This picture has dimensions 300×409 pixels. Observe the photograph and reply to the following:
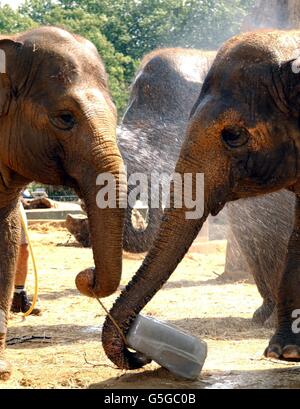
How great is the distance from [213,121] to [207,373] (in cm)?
125

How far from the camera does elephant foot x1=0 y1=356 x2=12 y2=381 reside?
4.77 m

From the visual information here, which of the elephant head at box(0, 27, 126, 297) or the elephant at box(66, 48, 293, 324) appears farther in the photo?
the elephant at box(66, 48, 293, 324)

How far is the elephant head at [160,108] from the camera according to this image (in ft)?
25.8

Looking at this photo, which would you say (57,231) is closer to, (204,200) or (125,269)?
(125,269)

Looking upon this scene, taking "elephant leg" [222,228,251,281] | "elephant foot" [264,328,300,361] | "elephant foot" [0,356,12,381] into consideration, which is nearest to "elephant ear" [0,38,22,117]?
"elephant foot" [0,356,12,381]

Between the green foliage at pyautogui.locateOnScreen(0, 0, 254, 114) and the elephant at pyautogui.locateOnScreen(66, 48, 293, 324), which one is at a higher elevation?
the elephant at pyautogui.locateOnScreen(66, 48, 293, 324)

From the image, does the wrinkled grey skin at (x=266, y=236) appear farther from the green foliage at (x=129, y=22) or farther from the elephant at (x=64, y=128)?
the green foliage at (x=129, y=22)

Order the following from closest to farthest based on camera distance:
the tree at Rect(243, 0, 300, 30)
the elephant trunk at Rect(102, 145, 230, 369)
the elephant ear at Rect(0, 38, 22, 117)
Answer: the elephant trunk at Rect(102, 145, 230, 369), the elephant ear at Rect(0, 38, 22, 117), the tree at Rect(243, 0, 300, 30)

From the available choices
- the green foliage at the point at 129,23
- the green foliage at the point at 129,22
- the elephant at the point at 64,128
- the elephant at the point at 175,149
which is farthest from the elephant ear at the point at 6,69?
the green foliage at the point at 129,22

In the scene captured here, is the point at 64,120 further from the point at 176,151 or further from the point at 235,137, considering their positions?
the point at 176,151

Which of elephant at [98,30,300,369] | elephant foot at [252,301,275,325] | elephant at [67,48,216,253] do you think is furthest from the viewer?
elephant at [67,48,216,253]

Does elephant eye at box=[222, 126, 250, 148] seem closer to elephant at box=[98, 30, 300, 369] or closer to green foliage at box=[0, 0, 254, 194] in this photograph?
elephant at box=[98, 30, 300, 369]

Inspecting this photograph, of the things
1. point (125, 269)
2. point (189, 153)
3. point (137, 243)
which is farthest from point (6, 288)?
point (125, 269)

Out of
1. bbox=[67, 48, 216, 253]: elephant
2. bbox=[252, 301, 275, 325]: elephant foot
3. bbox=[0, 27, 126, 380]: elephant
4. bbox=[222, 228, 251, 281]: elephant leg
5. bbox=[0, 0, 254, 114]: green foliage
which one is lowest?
bbox=[0, 0, 254, 114]: green foliage
